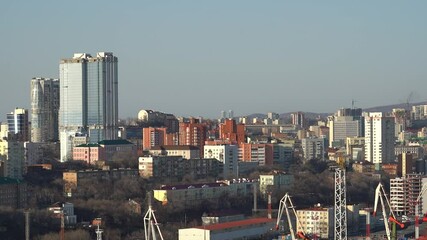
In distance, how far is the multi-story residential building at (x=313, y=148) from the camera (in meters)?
39.9

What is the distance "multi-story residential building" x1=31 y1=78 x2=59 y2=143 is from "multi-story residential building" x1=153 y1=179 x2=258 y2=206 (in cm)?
1329

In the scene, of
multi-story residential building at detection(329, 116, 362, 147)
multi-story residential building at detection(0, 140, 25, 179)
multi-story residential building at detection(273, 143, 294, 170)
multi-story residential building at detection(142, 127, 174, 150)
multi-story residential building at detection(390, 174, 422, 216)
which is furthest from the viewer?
multi-story residential building at detection(329, 116, 362, 147)

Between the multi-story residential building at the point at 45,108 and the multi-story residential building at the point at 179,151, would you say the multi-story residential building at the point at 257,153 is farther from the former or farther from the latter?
the multi-story residential building at the point at 45,108

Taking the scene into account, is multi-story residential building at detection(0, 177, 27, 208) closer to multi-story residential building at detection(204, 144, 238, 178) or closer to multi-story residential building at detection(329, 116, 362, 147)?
multi-story residential building at detection(204, 144, 238, 178)

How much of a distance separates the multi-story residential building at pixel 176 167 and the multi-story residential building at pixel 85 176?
3.88 ft

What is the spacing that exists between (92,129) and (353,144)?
398 inches

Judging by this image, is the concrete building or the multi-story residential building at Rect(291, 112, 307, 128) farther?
the multi-story residential building at Rect(291, 112, 307, 128)

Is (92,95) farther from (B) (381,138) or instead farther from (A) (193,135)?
(B) (381,138)

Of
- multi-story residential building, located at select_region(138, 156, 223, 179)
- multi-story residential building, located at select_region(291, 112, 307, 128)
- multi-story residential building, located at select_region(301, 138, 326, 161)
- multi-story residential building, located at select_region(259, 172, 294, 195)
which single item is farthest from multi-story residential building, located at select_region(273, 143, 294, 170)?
multi-story residential building, located at select_region(291, 112, 307, 128)

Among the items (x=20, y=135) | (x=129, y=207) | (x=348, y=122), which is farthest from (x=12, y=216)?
(x=348, y=122)

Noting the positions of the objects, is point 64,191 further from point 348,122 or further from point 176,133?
point 348,122

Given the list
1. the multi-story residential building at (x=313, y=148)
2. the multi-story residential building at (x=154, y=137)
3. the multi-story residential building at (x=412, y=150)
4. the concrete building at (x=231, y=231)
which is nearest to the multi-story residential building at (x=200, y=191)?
the concrete building at (x=231, y=231)

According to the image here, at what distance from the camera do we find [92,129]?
1446 inches

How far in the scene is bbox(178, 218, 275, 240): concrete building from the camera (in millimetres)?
18391
